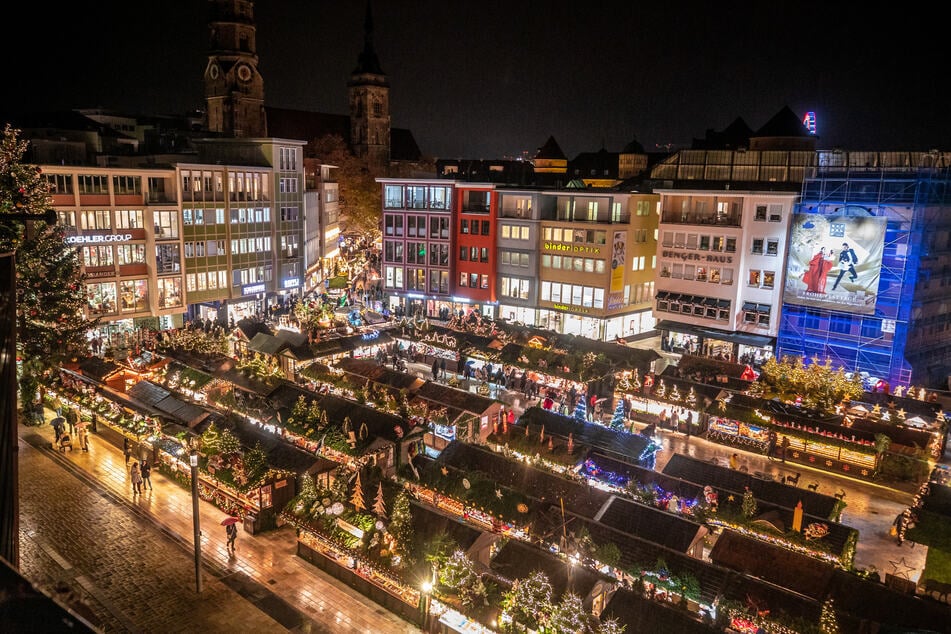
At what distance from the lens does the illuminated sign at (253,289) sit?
153ft

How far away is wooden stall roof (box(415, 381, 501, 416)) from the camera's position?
25.1 meters

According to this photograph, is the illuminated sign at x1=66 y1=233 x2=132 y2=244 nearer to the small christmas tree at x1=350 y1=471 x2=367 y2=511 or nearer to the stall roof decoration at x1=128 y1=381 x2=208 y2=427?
the stall roof decoration at x1=128 y1=381 x2=208 y2=427

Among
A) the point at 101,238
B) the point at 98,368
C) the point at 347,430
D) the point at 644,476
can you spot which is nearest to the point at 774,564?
the point at 644,476

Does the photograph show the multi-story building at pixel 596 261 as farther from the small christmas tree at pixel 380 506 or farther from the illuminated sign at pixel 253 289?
the small christmas tree at pixel 380 506

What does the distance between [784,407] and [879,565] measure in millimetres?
9019

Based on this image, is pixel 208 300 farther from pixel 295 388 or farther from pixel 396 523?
pixel 396 523

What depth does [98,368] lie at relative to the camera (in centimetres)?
2658

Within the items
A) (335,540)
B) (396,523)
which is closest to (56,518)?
(335,540)

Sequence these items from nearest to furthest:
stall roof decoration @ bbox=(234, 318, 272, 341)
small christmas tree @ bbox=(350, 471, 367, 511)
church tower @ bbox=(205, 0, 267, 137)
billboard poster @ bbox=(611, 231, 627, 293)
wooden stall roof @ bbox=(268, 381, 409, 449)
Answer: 1. small christmas tree @ bbox=(350, 471, 367, 511)
2. wooden stall roof @ bbox=(268, 381, 409, 449)
3. stall roof decoration @ bbox=(234, 318, 272, 341)
4. billboard poster @ bbox=(611, 231, 627, 293)
5. church tower @ bbox=(205, 0, 267, 137)

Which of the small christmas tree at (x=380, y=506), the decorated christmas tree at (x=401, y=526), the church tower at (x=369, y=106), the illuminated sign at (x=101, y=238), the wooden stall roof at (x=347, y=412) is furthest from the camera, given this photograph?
the church tower at (x=369, y=106)

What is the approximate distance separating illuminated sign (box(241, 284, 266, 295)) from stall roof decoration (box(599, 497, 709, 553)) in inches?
1411

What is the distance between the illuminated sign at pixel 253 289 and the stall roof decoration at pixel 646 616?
39.3 m

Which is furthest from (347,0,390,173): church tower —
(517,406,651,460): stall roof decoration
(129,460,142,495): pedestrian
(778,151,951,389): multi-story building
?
(129,460,142,495): pedestrian

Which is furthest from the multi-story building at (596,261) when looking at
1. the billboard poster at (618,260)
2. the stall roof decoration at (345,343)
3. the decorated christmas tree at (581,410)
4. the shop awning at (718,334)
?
the decorated christmas tree at (581,410)
